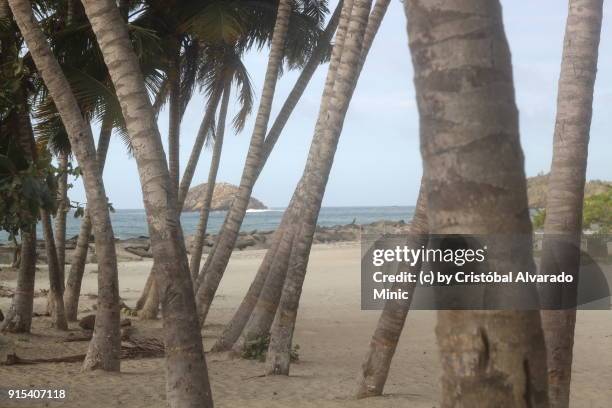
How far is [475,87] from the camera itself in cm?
267

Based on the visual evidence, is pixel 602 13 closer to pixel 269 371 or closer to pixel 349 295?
pixel 269 371

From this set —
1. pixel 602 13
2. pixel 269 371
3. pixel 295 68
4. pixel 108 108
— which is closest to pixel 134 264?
pixel 295 68

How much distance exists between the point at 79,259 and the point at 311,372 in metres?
4.96

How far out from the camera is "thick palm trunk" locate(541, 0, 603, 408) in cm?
444

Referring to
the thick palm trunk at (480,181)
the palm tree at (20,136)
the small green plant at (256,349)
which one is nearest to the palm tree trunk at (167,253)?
the thick palm trunk at (480,181)

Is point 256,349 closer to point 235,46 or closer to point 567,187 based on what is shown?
point 567,187

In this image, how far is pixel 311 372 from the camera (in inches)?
333

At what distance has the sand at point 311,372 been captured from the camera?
22.6 ft

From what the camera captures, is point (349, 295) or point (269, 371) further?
point (349, 295)

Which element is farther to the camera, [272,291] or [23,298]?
[23,298]

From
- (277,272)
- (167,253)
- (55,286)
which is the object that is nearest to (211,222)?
(55,286)

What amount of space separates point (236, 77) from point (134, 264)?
44.6ft

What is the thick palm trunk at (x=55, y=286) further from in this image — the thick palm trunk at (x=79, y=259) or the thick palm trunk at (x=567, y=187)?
the thick palm trunk at (x=567, y=187)

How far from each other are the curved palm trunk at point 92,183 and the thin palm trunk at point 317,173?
1.67m
